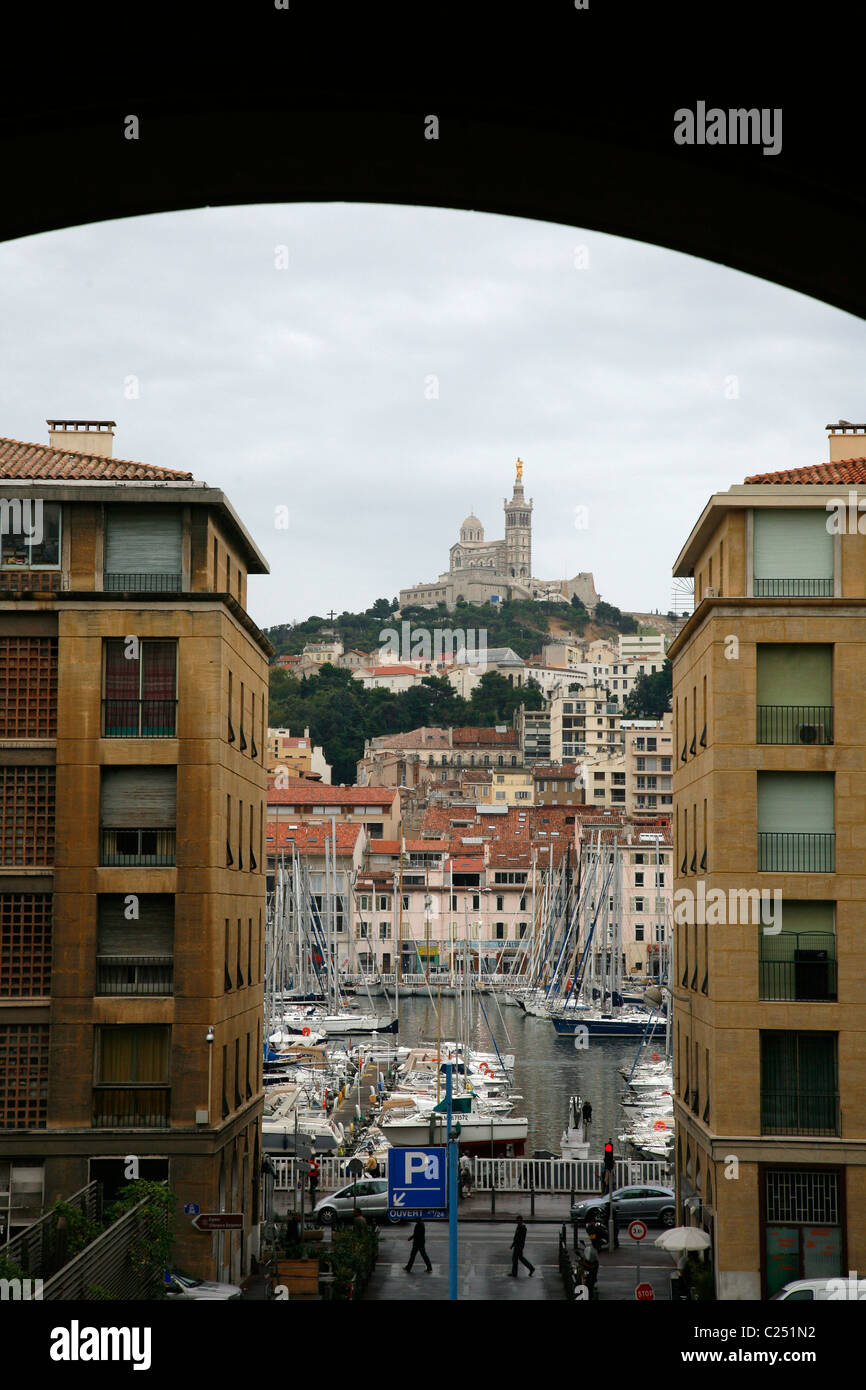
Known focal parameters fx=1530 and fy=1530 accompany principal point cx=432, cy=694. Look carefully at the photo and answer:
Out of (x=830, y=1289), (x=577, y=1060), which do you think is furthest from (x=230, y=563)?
(x=577, y=1060)

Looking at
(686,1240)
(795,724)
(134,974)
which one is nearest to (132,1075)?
(134,974)

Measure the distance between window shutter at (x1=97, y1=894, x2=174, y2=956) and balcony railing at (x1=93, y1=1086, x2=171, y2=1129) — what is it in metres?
2.18

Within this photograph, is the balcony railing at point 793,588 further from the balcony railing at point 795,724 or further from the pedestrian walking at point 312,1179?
the pedestrian walking at point 312,1179

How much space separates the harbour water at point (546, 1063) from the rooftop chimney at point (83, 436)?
2816cm

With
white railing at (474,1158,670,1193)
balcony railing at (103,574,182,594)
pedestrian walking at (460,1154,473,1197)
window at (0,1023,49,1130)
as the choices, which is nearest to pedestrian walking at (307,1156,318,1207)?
pedestrian walking at (460,1154,473,1197)

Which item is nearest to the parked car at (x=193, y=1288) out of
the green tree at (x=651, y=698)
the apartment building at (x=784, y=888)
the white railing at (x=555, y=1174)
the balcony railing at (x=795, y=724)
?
the apartment building at (x=784, y=888)

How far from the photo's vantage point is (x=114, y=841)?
25.1 meters

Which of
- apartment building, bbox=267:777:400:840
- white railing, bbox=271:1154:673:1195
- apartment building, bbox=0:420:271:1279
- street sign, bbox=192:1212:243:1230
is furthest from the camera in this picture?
apartment building, bbox=267:777:400:840

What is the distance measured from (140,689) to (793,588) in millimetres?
11150

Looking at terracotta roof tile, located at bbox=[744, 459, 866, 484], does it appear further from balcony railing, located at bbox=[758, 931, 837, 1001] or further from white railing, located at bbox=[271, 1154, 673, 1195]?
white railing, located at bbox=[271, 1154, 673, 1195]

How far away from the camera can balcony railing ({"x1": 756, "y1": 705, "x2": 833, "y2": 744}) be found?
Answer: 25547 mm

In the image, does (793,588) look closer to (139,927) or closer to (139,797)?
(139,797)

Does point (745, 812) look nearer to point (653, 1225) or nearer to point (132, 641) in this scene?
point (132, 641)

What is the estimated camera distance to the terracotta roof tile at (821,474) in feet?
90.6
